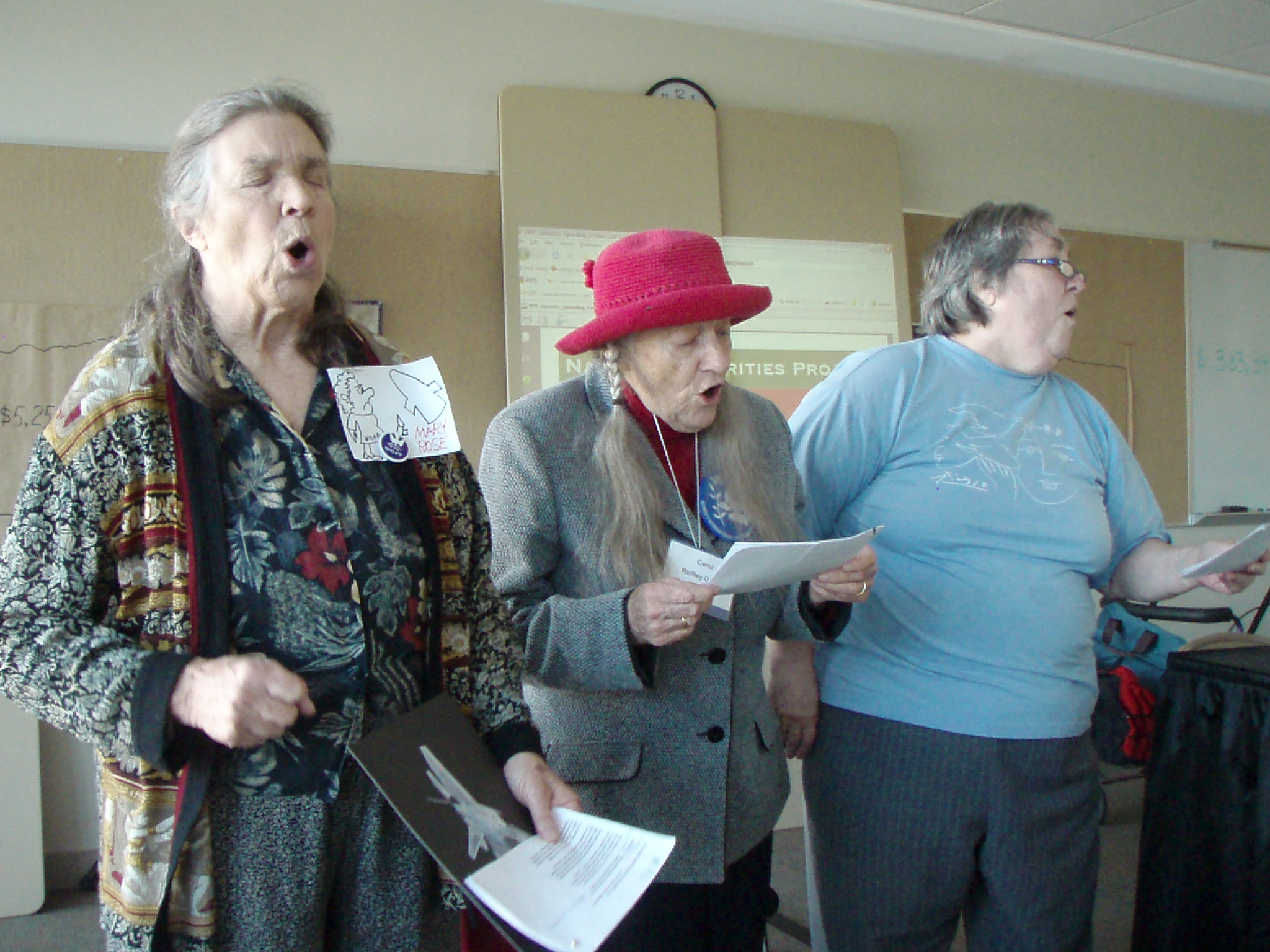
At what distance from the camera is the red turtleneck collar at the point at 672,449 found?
4.36 feet

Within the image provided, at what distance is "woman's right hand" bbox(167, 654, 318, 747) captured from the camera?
0.73 m

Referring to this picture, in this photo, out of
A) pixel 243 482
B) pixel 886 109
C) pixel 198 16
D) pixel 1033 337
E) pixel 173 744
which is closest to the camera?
pixel 173 744

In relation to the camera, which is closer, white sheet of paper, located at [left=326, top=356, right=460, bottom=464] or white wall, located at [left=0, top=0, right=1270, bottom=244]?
white sheet of paper, located at [left=326, top=356, right=460, bottom=464]

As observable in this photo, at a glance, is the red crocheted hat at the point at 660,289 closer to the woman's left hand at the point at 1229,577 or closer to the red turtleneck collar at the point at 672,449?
the red turtleneck collar at the point at 672,449

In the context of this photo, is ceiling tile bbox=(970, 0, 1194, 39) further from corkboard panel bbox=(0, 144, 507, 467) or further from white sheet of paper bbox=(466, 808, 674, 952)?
white sheet of paper bbox=(466, 808, 674, 952)

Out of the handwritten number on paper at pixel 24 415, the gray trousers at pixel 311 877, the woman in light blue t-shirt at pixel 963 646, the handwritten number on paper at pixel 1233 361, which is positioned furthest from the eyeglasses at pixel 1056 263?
the handwritten number on paper at pixel 1233 361

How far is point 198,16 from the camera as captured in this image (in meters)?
2.90

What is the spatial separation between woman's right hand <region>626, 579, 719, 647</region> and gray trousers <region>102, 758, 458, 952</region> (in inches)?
13.9

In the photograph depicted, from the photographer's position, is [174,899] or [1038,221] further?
[1038,221]

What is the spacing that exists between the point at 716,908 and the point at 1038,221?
1.24 m

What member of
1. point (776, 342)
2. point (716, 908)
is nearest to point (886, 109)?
point (776, 342)

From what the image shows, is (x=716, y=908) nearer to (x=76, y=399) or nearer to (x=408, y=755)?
(x=408, y=755)

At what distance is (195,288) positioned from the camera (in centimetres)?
96

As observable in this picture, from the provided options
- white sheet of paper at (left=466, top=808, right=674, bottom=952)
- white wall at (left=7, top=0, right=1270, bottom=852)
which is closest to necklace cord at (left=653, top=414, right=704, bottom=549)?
white sheet of paper at (left=466, top=808, right=674, bottom=952)
